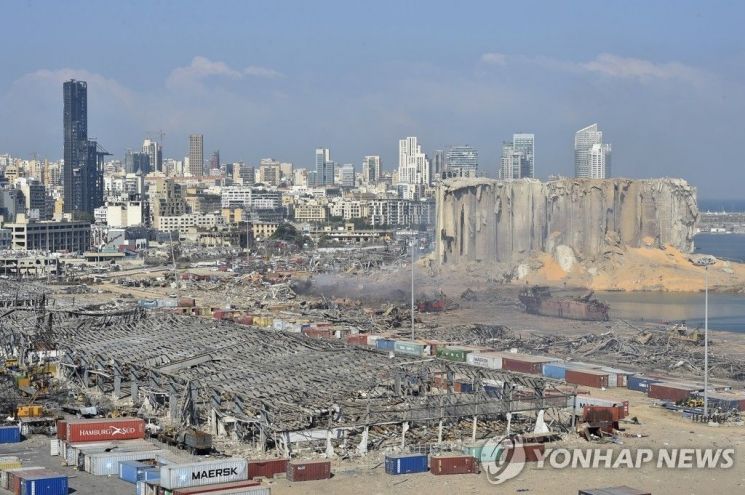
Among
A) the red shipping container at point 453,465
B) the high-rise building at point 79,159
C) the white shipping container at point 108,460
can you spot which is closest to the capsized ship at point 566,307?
the red shipping container at point 453,465

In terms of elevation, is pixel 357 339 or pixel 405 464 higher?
pixel 357 339

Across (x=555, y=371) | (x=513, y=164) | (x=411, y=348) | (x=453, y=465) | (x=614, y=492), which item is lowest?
(x=453, y=465)

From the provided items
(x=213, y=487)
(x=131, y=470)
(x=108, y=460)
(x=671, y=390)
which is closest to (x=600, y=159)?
(x=671, y=390)

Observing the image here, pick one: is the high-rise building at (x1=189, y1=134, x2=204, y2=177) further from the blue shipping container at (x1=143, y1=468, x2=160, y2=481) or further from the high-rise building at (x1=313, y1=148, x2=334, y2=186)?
the blue shipping container at (x1=143, y1=468, x2=160, y2=481)

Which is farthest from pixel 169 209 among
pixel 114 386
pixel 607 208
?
pixel 114 386

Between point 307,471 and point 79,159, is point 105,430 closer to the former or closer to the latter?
point 307,471

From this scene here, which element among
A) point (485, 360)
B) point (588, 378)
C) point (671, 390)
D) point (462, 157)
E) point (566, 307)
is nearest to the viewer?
point (671, 390)

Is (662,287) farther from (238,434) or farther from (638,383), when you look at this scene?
(238,434)

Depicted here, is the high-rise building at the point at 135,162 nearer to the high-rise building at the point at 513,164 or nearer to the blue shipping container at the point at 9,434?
the high-rise building at the point at 513,164
